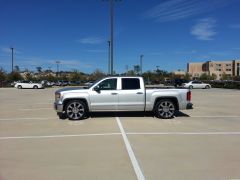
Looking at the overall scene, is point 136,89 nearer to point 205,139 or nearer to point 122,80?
point 122,80

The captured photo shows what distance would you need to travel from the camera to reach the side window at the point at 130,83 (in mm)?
14155

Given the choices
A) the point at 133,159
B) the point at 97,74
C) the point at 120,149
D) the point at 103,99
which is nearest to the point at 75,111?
the point at 103,99

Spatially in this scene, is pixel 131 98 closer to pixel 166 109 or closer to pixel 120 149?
pixel 166 109

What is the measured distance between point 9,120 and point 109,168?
8248 millimetres

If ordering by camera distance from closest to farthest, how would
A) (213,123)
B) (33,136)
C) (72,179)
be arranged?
(72,179), (33,136), (213,123)

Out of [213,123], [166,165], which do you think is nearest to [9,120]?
[213,123]

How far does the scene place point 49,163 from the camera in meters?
7.07

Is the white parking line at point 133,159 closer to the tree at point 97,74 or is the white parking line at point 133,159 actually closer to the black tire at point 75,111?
the black tire at point 75,111

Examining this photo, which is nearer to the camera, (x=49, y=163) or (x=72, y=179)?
(x=72, y=179)

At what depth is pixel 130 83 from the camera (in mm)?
14234

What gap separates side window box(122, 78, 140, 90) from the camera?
1415cm

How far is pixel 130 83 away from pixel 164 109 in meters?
1.74

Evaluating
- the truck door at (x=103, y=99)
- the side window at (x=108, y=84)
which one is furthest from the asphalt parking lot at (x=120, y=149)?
the side window at (x=108, y=84)

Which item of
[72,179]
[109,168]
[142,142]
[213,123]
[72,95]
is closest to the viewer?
[72,179]
